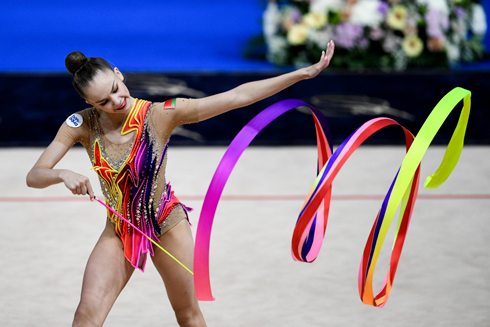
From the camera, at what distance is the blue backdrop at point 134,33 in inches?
262

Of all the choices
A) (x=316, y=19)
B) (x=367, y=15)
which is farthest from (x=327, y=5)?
(x=367, y=15)

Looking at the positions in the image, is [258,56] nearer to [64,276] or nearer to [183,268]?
[64,276]

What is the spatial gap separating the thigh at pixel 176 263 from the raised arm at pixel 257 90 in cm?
43

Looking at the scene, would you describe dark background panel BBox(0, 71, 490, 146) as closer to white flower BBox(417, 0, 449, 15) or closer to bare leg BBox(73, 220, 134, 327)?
white flower BBox(417, 0, 449, 15)

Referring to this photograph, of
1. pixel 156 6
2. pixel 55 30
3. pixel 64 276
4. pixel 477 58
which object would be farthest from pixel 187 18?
pixel 64 276

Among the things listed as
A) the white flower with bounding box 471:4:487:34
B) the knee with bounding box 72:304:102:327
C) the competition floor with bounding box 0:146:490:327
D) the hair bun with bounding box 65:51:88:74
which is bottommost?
the competition floor with bounding box 0:146:490:327

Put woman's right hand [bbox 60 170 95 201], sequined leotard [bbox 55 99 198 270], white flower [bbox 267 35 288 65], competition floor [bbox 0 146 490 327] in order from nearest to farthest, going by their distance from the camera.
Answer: woman's right hand [bbox 60 170 95 201]
sequined leotard [bbox 55 99 198 270]
competition floor [bbox 0 146 490 327]
white flower [bbox 267 35 288 65]

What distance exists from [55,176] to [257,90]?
713 millimetres

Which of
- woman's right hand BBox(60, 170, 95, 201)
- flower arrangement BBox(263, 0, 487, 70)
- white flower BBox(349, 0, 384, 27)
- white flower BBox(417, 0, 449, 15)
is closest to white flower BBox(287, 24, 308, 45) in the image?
flower arrangement BBox(263, 0, 487, 70)

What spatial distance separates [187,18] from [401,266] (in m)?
Answer: 5.29

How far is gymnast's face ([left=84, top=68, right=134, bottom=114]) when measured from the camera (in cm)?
248

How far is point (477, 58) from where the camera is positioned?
6859 millimetres

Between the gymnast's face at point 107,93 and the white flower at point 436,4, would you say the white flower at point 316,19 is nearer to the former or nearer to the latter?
the white flower at point 436,4

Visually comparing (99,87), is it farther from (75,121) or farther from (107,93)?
(75,121)
